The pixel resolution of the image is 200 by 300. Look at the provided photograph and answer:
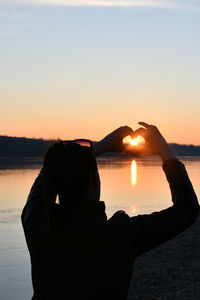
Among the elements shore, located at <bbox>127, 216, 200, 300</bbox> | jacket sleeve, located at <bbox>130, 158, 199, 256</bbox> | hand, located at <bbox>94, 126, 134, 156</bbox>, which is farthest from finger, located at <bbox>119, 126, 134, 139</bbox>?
shore, located at <bbox>127, 216, 200, 300</bbox>

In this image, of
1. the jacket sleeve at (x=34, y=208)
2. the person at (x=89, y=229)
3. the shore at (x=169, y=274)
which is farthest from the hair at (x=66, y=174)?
the shore at (x=169, y=274)

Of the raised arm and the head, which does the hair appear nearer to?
the head

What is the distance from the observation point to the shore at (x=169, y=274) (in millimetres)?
10336

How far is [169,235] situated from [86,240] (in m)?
0.32

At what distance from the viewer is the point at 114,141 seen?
93.7 inches

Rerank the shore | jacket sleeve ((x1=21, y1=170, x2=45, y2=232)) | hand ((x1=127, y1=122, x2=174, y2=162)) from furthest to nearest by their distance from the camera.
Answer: the shore → jacket sleeve ((x1=21, y1=170, x2=45, y2=232)) → hand ((x1=127, y1=122, x2=174, y2=162))

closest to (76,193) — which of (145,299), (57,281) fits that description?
(57,281)

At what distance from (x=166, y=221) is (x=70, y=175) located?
16.2 inches

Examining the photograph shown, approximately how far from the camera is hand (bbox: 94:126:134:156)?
91.4 inches

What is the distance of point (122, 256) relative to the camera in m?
2.12

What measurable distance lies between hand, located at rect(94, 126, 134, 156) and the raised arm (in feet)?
0.69

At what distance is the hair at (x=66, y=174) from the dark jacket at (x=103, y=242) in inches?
1.6

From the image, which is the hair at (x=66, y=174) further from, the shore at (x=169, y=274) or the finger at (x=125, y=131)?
the shore at (x=169, y=274)

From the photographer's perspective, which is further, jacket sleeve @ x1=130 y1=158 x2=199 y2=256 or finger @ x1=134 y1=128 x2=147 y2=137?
finger @ x1=134 y1=128 x2=147 y2=137
